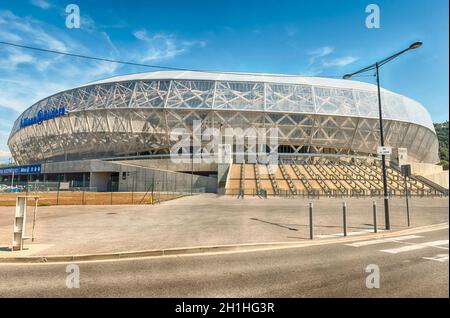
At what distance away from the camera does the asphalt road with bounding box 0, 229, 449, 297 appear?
459cm

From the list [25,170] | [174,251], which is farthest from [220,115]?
[174,251]

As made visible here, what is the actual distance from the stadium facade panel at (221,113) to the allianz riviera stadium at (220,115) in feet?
0.74

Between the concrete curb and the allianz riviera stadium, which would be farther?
the allianz riviera stadium

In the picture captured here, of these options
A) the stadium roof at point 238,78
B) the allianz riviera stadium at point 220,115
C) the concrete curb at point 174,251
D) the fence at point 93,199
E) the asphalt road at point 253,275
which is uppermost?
the stadium roof at point 238,78

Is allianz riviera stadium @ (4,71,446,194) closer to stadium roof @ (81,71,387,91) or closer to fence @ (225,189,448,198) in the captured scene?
stadium roof @ (81,71,387,91)

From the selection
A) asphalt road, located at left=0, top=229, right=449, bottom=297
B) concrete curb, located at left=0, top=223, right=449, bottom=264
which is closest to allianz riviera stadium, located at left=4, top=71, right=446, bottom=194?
concrete curb, located at left=0, top=223, right=449, bottom=264

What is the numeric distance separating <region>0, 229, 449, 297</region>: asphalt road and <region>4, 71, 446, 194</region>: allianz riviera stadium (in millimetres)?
43935

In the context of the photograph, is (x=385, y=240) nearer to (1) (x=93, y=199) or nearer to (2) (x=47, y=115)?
(1) (x=93, y=199)

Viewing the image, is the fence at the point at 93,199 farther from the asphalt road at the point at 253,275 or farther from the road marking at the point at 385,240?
the road marking at the point at 385,240

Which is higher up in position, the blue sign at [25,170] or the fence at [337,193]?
the blue sign at [25,170]

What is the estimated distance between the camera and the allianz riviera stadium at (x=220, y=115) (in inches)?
2261

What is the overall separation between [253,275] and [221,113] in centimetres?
5313

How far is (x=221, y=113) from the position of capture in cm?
5712

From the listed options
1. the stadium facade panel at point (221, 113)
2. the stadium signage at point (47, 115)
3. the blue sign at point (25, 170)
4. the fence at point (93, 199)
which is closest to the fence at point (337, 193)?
the fence at point (93, 199)
